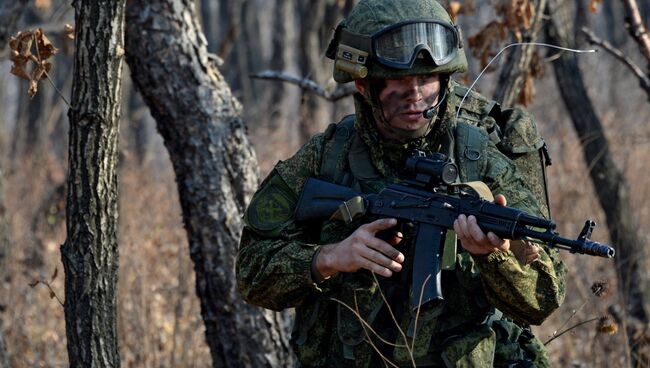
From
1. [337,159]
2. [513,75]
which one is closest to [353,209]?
[337,159]

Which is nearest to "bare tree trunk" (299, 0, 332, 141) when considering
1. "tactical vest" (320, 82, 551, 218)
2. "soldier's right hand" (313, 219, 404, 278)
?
"tactical vest" (320, 82, 551, 218)

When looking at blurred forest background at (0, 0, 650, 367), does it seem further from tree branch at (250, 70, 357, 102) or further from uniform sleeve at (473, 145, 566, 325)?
uniform sleeve at (473, 145, 566, 325)

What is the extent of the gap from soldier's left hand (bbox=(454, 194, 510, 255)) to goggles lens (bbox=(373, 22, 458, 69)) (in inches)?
20.6

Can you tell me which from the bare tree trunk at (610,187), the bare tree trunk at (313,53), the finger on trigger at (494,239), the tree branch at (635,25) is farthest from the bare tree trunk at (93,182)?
the bare tree trunk at (313,53)

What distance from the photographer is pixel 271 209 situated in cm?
316

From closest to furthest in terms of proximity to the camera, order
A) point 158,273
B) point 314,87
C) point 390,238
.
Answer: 1. point 390,238
2. point 314,87
3. point 158,273

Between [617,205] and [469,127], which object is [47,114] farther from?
[469,127]

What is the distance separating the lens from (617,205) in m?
6.07

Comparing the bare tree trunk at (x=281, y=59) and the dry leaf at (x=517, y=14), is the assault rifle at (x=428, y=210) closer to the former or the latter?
the dry leaf at (x=517, y=14)

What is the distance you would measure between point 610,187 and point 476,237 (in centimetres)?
368

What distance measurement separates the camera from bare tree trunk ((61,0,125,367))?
10.9ft

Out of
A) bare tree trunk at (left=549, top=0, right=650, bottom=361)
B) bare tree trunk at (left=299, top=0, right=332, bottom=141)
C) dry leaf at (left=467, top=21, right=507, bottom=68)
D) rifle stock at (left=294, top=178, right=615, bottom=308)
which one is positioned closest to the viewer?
rifle stock at (left=294, top=178, right=615, bottom=308)

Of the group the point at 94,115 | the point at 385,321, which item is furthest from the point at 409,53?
the point at 94,115

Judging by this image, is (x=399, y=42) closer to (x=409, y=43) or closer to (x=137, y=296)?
(x=409, y=43)
